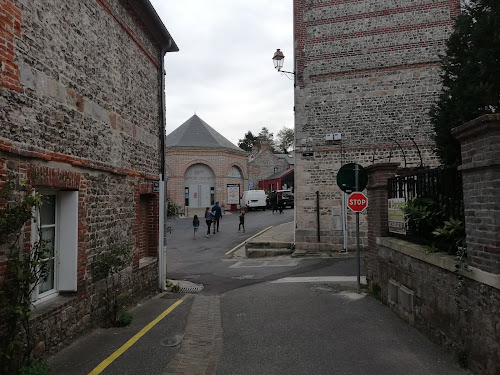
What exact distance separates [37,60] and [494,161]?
17.5 feet

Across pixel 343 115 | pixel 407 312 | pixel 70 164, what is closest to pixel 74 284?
pixel 70 164

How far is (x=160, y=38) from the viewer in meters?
9.02

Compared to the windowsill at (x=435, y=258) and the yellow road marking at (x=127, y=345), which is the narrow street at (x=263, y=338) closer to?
the yellow road marking at (x=127, y=345)

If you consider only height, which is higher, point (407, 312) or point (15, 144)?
point (15, 144)

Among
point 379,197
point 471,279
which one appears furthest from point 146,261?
point 471,279

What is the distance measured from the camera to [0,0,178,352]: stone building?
4.32 metres

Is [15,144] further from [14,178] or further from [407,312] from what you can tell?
[407,312]

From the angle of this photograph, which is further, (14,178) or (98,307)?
(98,307)

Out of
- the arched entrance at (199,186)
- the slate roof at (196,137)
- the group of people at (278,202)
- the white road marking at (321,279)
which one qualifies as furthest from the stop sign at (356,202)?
the slate roof at (196,137)

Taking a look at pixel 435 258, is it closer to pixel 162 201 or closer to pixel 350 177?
pixel 350 177

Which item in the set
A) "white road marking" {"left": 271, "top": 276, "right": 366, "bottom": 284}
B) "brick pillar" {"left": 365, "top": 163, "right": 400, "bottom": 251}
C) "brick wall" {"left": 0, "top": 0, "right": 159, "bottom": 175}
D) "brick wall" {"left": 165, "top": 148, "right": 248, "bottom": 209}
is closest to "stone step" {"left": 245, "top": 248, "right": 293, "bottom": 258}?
"white road marking" {"left": 271, "top": 276, "right": 366, "bottom": 284}

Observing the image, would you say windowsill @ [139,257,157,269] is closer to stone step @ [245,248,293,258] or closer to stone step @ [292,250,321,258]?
stone step @ [245,248,293,258]

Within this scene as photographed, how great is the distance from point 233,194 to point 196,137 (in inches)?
260

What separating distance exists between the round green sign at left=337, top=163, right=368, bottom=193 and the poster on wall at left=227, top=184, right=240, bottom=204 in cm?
2664
